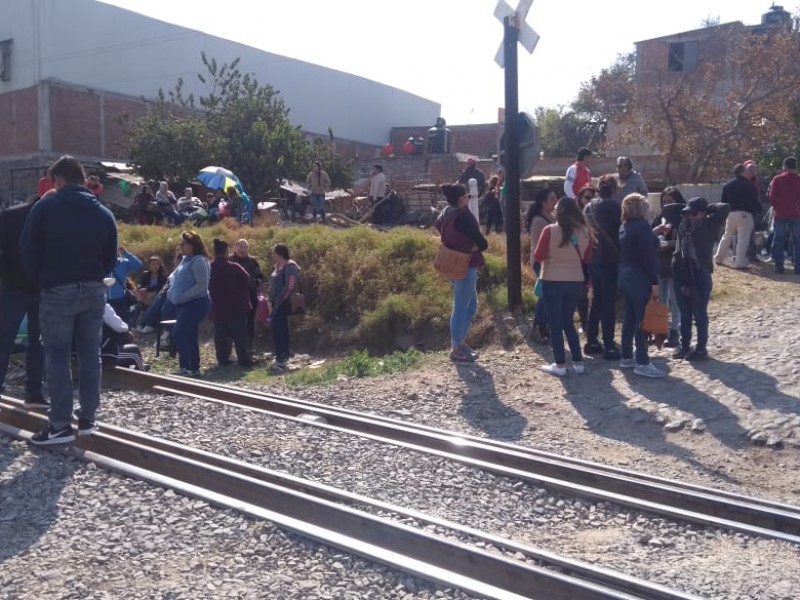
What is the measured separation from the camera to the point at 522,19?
37.7 ft

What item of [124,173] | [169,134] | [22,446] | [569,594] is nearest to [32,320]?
[22,446]

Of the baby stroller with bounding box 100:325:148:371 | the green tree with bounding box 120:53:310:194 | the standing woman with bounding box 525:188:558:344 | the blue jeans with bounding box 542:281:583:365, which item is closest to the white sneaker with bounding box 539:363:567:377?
the blue jeans with bounding box 542:281:583:365

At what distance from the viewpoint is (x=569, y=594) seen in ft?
14.7

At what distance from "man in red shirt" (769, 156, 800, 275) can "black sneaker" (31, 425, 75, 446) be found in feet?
36.1

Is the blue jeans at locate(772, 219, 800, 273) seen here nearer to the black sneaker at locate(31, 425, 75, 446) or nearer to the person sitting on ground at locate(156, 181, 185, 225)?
the black sneaker at locate(31, 425, 75, 446)

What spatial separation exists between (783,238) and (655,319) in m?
5.83

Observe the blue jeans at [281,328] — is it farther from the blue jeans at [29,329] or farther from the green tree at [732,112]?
the green tree at [732,112]

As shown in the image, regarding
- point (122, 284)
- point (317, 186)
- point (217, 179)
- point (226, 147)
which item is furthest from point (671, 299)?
point (226, 147)

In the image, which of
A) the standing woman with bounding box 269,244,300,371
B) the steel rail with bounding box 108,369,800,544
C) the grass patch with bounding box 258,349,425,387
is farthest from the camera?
the standing woman with bounding box 269,244,300,371

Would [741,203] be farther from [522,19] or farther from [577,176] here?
[522,19]

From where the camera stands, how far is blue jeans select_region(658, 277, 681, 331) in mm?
10477

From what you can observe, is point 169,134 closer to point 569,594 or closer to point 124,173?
point 124,173

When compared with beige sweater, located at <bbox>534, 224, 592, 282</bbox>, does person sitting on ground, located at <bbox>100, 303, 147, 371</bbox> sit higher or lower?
lower

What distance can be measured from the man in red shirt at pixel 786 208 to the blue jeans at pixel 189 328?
8.65 meters
